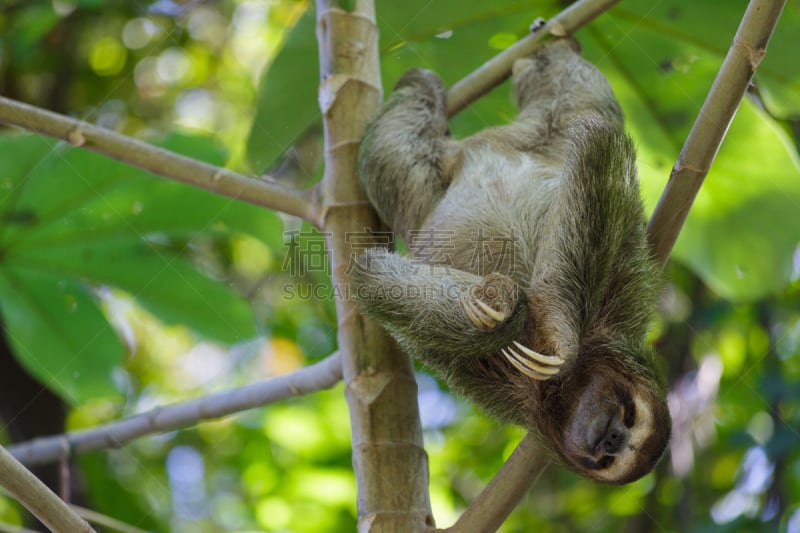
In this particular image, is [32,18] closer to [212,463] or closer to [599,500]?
[212,463]

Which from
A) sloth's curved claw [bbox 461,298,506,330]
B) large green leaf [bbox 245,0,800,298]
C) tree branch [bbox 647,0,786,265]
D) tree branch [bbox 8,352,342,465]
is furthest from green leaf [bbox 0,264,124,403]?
tree branch [bbox 647,0,786,265]

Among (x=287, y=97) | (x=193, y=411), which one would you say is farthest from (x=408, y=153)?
(x=193, y=411)

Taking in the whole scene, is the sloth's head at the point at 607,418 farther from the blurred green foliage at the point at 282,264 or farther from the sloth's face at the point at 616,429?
the blurred green foliage at the point at 282,264

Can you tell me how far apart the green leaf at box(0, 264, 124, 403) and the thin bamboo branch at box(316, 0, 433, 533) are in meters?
1.79

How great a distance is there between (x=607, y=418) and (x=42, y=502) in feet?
6.01

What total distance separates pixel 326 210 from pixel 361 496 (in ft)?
3.84

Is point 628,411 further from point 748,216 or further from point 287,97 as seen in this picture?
point 287,97

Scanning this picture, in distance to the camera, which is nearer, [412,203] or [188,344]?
[412,203]

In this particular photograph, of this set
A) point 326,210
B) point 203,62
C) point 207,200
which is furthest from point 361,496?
point 203,62

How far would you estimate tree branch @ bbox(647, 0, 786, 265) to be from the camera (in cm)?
288

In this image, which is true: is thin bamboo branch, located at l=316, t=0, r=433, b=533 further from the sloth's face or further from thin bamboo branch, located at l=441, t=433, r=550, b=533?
the sloth's face

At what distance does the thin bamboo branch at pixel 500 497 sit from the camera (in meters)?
2.76

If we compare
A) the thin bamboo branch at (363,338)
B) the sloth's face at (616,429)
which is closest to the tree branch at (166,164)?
the thin bamboo branch at (363,338)

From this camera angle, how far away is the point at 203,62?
30.5ft
